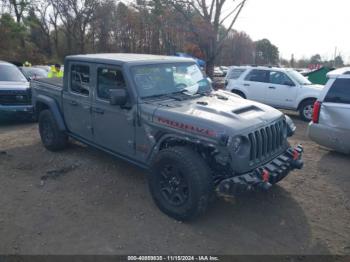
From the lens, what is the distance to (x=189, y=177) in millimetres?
3691

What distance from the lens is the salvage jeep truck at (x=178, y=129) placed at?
3.70 m

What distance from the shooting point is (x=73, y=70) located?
5645 millimetres

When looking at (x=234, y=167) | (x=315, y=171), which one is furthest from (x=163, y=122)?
(x=315, y=171)

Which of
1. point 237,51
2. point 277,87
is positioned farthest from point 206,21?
point 237,51

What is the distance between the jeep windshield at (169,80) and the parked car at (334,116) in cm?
240

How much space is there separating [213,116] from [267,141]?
2.58 ft

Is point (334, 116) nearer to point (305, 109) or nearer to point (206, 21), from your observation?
point (305, 109)

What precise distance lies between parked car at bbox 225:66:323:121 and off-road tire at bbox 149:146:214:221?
7.86 meters

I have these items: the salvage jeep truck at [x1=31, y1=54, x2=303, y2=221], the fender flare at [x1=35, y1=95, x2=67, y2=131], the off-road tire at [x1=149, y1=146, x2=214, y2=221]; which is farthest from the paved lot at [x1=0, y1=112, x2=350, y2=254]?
the fender flare at [x1=35, y1=95, x2=67, y2=131]

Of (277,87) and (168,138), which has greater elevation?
(277,87)

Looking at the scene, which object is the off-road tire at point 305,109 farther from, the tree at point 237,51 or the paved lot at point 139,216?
the tree at point 237,51

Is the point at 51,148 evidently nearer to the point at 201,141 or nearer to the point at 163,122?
the point at 163,122

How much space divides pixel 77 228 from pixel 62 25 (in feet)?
152

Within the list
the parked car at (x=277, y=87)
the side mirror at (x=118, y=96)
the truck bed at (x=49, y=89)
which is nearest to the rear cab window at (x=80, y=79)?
the truck bed at (x=49, y=89)
